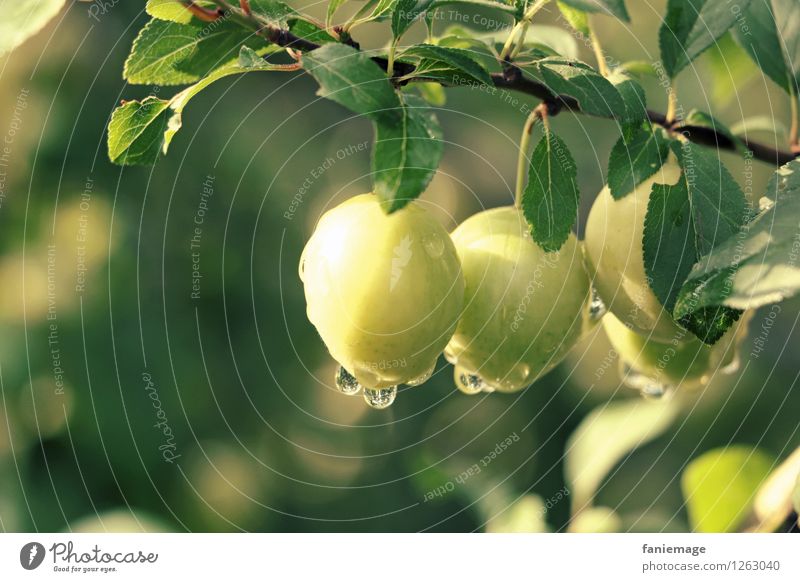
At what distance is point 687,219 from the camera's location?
57 centimetres

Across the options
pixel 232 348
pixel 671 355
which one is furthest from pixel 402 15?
pixel 232 348

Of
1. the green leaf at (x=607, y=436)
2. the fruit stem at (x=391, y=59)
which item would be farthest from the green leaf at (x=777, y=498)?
the fruit stem at (x=391, y=59)

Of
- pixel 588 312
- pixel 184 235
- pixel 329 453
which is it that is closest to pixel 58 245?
pixel 184 235

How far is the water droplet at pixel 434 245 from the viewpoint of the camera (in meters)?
0.51

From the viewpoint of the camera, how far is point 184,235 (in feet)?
3.99

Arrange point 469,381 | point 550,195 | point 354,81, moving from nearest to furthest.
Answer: point 354,81 → point 550,195 → point 469,381

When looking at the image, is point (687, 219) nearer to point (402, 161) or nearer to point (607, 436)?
point (402, 161)

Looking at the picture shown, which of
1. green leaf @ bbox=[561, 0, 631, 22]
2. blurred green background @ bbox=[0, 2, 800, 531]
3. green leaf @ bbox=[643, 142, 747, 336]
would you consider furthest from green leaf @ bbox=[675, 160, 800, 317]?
blurred green background @ bbox=[0, 2, 800, 531]

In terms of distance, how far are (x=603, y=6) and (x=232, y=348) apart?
0.77 metres

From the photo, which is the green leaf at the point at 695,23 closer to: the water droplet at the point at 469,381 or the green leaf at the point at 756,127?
the green leaf at the point at 756,127

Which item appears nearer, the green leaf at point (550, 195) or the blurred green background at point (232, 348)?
the green leaf at point (550, 195)

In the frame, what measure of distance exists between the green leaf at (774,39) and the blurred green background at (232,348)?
1.56ft

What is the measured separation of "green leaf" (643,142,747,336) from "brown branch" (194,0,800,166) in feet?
0.15

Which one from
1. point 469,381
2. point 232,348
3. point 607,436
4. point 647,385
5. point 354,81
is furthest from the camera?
point 232,348
